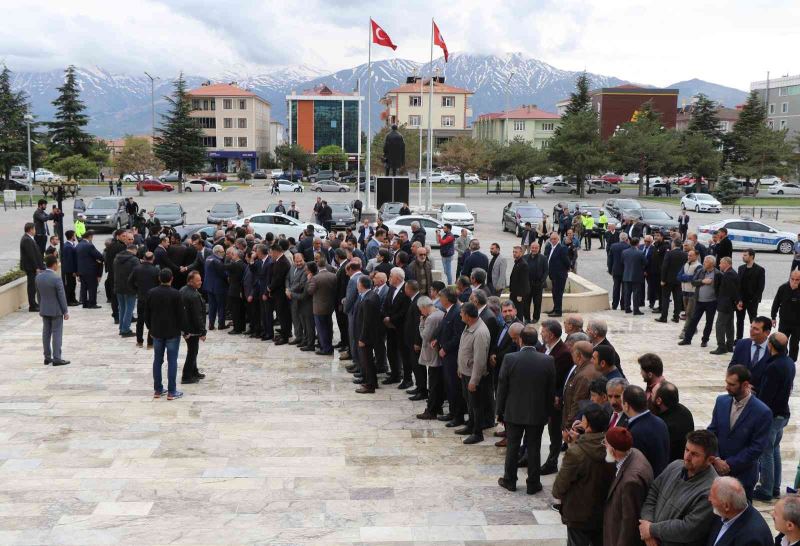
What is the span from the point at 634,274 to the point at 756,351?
28.2 feet

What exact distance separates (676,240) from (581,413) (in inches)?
432

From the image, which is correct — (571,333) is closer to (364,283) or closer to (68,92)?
(364,283)

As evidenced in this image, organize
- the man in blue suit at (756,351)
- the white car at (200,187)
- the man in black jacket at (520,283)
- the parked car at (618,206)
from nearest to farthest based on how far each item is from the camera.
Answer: the man in blue suit at (756,351), the man in black jacket at (520,283), the parked car at (618,206), the white car at (200,187)

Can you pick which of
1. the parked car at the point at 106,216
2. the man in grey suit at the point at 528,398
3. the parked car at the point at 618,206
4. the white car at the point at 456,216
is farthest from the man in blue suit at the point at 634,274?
the parked car at the point at 106,216

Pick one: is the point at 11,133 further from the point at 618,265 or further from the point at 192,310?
the point at 192,310

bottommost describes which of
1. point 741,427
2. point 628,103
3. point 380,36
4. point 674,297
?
point 674,297

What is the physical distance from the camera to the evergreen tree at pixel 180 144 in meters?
70.1

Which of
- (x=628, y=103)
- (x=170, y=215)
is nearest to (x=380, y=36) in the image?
(x=170, y=215)

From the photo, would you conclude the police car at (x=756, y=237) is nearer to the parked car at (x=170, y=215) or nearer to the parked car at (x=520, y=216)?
the parked car at (x=520, y=216)

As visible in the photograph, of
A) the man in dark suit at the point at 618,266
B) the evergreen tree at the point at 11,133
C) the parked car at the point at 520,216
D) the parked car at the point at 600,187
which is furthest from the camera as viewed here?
the parked car at the point at 600,187

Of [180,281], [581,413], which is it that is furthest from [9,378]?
[581,413]

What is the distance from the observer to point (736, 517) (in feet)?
14.6

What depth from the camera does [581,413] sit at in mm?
5758

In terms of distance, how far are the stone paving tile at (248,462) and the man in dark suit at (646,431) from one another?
4.88 ft
